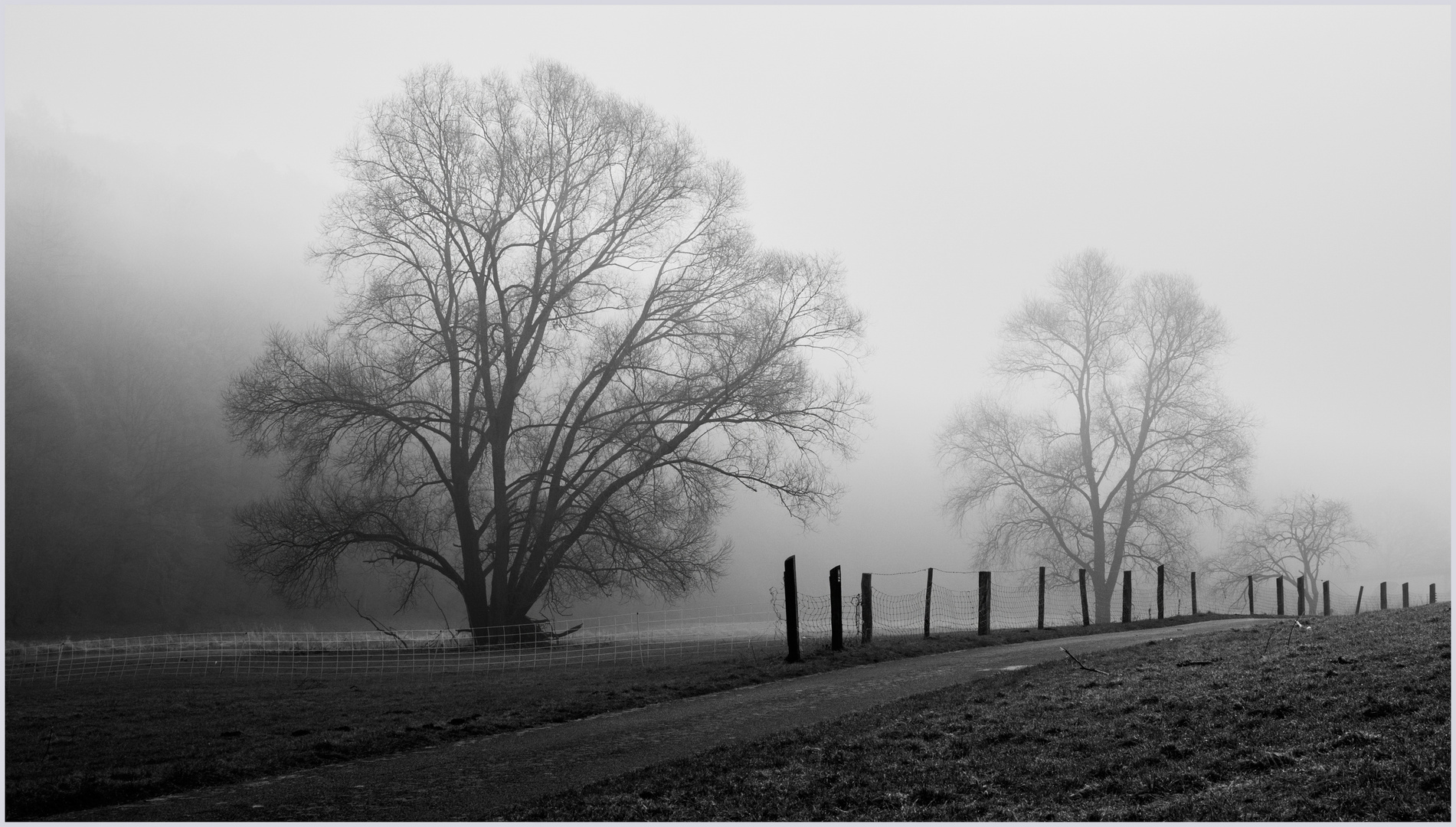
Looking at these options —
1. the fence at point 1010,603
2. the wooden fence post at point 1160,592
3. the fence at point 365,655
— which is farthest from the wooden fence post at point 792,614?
the wooden fence post at point 1160,592

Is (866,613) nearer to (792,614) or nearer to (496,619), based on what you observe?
(792,614)

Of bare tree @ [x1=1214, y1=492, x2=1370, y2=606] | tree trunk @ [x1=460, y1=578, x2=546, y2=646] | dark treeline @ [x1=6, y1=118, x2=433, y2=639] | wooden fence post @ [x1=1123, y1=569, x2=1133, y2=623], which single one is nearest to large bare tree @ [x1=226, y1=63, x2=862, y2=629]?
tree trunk @ [x1=460, y1=578, x2=546, y2=646]

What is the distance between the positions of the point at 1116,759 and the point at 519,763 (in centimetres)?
497

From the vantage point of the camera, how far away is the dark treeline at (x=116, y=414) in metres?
40.1

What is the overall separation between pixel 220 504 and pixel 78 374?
32.2ft

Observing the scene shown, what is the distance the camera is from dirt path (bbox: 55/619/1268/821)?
661 cm

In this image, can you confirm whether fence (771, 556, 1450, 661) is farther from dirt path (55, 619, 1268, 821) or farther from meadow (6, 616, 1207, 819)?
dirt path (55, 619, 1268, 821)

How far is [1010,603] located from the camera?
65.2m

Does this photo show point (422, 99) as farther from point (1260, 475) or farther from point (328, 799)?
point (1260, 475)

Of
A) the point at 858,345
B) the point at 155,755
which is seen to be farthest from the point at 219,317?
the point at 155,755

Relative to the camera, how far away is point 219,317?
54.0m

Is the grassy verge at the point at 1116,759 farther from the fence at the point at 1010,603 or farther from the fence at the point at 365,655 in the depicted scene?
the fence at the point at 365,655

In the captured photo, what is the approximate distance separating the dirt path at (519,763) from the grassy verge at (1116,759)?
0.68m

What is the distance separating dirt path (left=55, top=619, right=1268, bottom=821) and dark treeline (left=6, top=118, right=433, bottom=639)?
1429 inches
